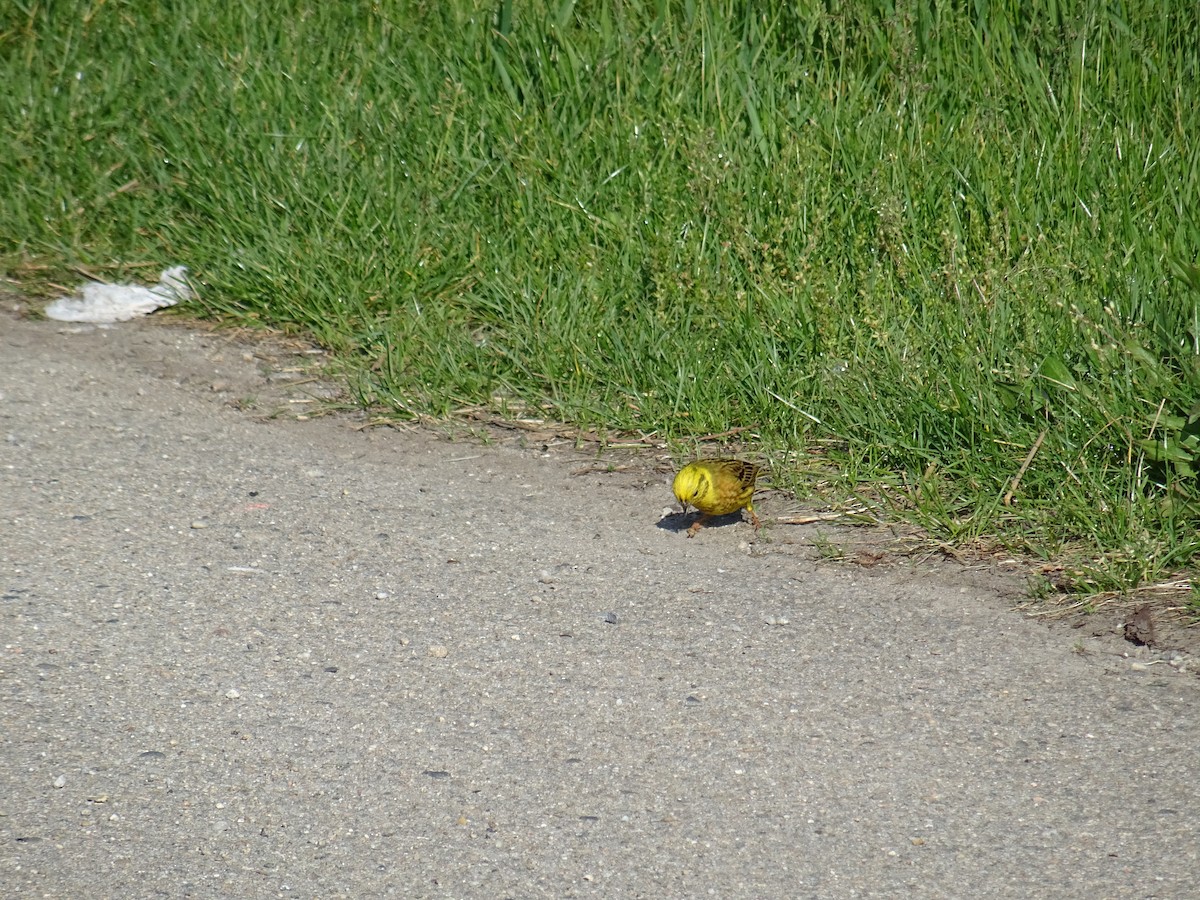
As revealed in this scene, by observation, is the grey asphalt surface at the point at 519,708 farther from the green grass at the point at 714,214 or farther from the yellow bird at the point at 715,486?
the green grass at the point at 714,214

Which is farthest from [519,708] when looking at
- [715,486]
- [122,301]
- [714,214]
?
[122,301]

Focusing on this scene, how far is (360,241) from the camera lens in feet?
19.9

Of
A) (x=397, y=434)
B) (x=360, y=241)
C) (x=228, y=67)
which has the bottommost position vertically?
(x=397, y=434)

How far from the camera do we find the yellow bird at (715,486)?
436 cm

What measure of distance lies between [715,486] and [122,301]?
3386 millimetres

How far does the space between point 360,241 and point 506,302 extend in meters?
0.78

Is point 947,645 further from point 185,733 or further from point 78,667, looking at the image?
point 78,667

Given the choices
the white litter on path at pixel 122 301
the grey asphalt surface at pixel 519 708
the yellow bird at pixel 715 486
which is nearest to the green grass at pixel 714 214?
the white litter on path at pixel 122 301

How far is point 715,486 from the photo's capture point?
4379mm

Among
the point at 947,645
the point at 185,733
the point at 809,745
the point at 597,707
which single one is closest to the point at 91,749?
the point at 185,733

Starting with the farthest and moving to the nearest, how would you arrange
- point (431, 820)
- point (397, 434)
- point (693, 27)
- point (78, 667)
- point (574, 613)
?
point (693, 27), point (397, 434), point (574, 613), point (78, 667), point (431, 820)

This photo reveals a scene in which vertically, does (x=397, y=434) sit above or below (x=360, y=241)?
below

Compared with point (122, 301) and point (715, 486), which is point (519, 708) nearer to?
point (715, 486)

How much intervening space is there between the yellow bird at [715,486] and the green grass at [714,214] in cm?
43
